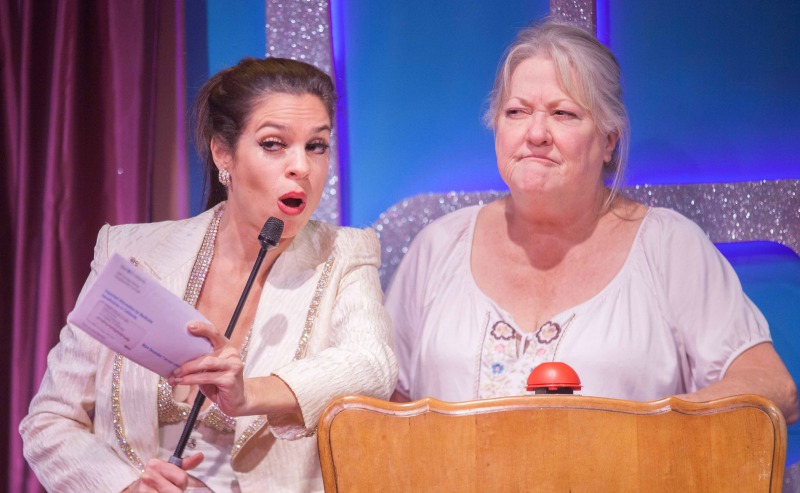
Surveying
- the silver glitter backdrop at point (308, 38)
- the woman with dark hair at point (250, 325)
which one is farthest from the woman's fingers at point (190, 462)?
the silver glitter backdrop at point (308, 38)

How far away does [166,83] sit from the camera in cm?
281

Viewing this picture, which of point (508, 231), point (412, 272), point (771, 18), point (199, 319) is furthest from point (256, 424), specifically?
point (771, 18)

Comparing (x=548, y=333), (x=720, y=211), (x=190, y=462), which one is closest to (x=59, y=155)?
(x=190, y=462)

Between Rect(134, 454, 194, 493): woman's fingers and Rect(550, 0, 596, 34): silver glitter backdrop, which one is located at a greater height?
Rect(550, 0, 596, 34): silver glitter backdrop

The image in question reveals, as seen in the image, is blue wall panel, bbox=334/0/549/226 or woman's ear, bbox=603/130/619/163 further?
blue wall panel, bbox=334/0/549/226

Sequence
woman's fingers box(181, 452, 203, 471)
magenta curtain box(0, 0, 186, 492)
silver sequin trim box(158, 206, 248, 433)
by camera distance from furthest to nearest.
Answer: magenta curtain box(0, 0, 186, 492)
silver sequin trim box(158, 206, 248, 433)
woman's fingers box(181, 452, 203, 471)

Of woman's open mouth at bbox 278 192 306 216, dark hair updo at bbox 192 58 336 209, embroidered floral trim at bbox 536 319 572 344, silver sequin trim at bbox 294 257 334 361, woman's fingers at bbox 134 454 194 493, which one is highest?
dark hair updo at bbox 192 58 336 209

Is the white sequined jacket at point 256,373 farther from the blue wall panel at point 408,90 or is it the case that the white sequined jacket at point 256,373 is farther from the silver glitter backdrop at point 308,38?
the blue wall panel at point 408,90

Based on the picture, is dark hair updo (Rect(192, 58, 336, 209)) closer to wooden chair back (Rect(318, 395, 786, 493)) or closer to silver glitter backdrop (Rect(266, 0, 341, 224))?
silver glitter backdrop (Rect(266, 0, 341, 224))

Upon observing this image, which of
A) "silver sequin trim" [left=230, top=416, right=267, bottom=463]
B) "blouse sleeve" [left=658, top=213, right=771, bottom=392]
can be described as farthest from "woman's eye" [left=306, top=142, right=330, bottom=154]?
"blouse sleeve" [left=658, top=213, right=771, bottom=392]

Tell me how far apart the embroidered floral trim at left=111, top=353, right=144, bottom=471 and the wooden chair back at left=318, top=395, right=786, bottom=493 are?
2.38ft

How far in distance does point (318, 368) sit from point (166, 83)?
130 centimetres

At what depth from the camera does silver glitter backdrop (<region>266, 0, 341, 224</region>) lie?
275 cm

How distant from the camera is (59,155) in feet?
8.43
